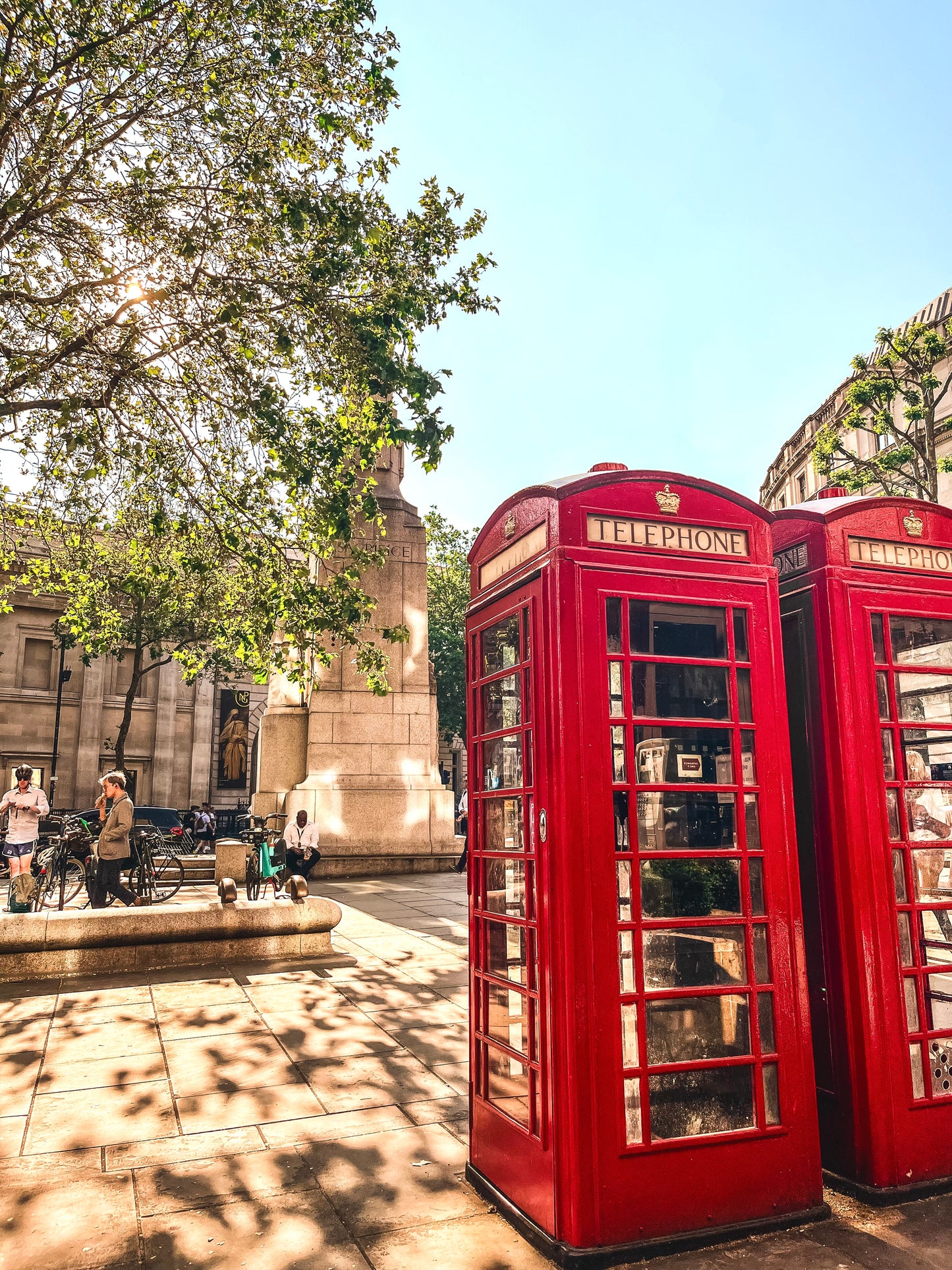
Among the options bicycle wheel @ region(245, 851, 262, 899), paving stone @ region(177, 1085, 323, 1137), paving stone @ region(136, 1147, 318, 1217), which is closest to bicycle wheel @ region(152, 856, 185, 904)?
bicycle wheel @ region(245, 851, 262, 899)

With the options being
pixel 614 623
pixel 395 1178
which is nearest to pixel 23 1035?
pixel 395 1178

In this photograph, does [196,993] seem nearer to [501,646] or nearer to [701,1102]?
[501,646]

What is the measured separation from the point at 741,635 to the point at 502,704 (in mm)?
1056

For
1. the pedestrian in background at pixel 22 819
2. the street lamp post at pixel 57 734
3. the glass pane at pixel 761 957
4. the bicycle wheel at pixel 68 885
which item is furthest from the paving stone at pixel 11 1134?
the street lamp post at pixel 57 734

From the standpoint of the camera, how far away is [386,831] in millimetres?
15570

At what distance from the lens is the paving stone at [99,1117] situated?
4203mm

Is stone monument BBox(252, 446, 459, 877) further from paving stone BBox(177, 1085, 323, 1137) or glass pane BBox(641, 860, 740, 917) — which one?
glass pane BBox(641, 860, 740, 917)

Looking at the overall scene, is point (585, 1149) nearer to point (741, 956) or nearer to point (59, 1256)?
point (741, 956)

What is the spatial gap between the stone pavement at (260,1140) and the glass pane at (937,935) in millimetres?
943

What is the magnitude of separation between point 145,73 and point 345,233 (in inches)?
94.1

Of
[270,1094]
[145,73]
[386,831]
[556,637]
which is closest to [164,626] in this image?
[386,831]

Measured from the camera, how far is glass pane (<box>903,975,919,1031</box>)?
371cm

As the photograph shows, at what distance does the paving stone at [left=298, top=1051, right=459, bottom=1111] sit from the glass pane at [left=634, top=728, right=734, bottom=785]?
8.96 feet

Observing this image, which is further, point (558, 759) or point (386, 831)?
point (386, 831)
